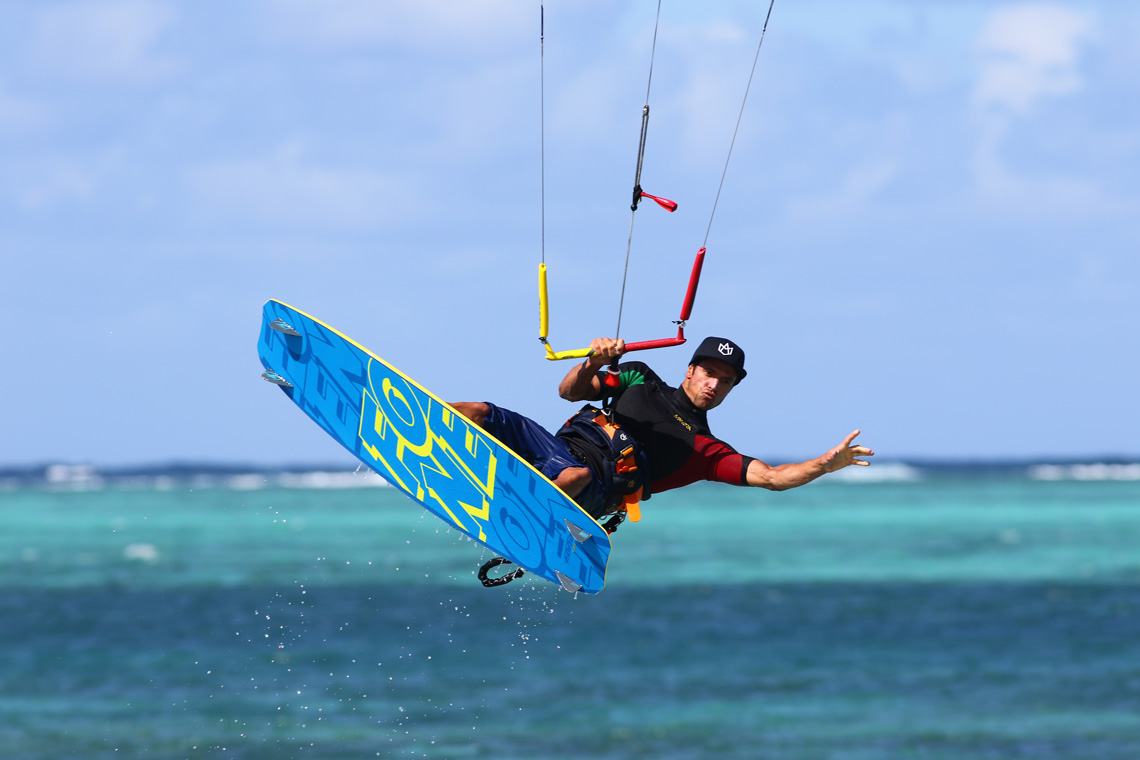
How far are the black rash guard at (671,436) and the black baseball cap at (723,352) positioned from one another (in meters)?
0.43

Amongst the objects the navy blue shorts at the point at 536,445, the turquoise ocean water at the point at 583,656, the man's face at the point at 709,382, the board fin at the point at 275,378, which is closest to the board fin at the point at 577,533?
the navy blue shorts at the point at 536,445

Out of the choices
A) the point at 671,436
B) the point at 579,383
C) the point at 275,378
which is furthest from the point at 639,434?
the point at 275,378

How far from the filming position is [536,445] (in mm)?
10133

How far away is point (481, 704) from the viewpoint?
87.5 feet

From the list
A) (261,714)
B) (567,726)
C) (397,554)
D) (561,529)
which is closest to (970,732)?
(567,726)

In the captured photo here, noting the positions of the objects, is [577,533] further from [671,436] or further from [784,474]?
[784,474]

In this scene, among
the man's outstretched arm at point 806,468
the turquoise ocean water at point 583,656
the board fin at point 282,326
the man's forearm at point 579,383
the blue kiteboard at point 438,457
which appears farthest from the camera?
the turquoise ocean water at point 583,656

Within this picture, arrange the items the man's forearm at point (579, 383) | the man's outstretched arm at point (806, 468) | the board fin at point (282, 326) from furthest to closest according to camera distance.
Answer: the board fin at point (282, 326)
the man's forearm at point (579, 383)
the man's outstretched arm at point (806, 468)

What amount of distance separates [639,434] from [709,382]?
2.18 ft

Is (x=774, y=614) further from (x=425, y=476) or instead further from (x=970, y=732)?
(x=425, y=476)

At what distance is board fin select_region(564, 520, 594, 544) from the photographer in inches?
394

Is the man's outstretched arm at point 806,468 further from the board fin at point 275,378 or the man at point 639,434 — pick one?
the board fin at point 275,378

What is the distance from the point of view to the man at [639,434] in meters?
9.87

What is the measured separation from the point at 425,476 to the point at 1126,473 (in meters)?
205
